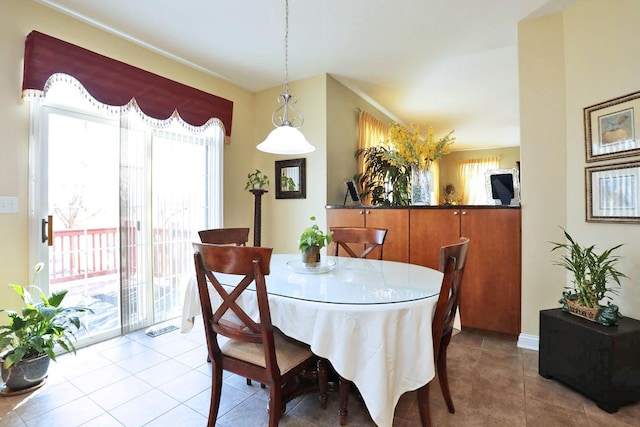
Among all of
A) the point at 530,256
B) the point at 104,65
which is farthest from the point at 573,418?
the point at 104,65

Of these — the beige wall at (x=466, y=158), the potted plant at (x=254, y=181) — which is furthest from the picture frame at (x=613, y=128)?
the beige wall at (x=466, y=158)

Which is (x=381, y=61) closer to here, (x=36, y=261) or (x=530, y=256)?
(x=530, y=256)

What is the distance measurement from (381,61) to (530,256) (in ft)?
7.86

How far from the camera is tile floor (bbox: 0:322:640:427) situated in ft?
5.27

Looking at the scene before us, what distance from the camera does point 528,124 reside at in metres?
2.44

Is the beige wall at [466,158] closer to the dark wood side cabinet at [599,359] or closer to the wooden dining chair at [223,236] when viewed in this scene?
the dark wood side cabinet at [599,359]

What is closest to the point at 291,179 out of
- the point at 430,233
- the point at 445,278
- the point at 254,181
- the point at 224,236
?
the point at 254,181

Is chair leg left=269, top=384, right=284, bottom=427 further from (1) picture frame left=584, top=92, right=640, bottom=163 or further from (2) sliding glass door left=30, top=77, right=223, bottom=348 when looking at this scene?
(1) picture frame left=584, top=92, right=640, bottom=163

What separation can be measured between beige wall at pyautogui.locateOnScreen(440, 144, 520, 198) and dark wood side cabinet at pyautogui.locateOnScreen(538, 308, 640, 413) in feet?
22.5

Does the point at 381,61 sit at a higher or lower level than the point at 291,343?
higher

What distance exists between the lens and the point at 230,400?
5.87 feet

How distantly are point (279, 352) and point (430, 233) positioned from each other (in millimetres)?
1896

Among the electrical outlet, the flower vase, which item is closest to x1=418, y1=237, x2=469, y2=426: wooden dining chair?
the flower vase

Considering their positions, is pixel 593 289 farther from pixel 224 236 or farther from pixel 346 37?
pixel 346 37
